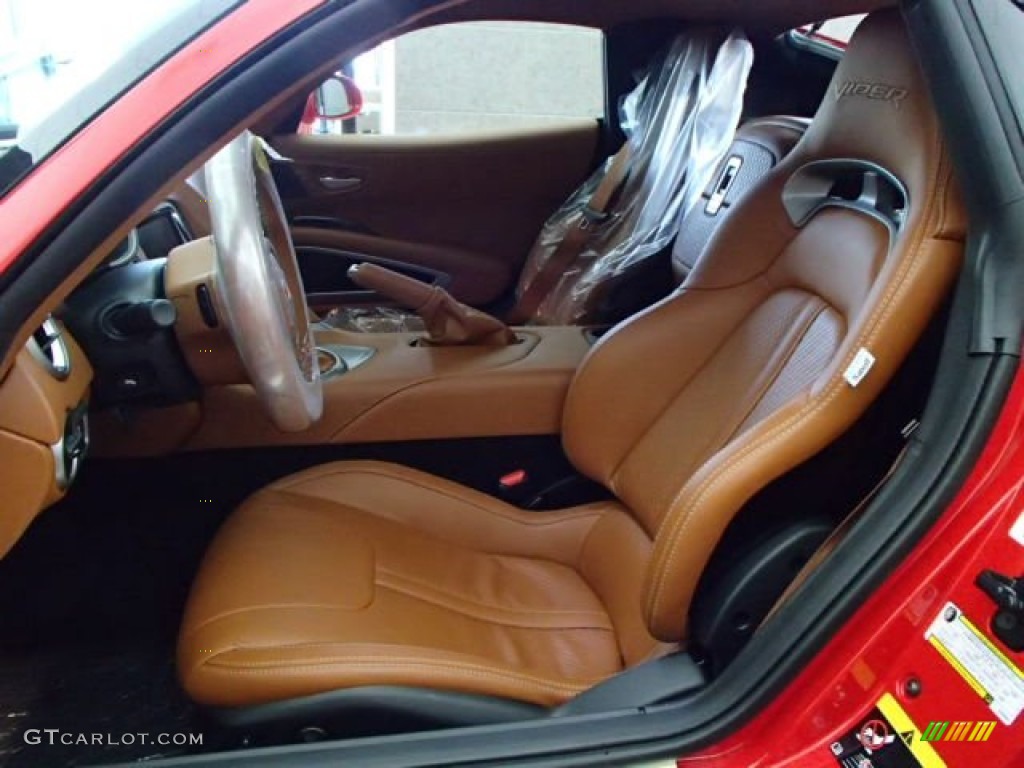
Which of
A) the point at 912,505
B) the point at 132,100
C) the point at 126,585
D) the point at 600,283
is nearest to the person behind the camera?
the point at 132,100

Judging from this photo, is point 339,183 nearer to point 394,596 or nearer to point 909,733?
point 394,596

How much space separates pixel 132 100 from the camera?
2.37 ft

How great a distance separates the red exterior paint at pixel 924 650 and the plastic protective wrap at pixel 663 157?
1.16 metres

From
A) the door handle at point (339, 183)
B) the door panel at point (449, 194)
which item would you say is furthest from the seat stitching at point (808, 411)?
the door handle at point (339, 183)

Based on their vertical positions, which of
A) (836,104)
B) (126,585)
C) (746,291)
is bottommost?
(126,585)

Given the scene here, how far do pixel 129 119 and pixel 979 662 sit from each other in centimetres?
83

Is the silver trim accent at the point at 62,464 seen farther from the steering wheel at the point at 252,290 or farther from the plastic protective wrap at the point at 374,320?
the plastic protective wrap at the point at 374,320

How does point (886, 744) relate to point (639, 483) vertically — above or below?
above

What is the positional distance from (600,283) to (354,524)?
912 millimetres

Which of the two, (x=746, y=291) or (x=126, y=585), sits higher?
(x=746, y=291)

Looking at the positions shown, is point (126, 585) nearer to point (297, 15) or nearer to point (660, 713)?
point (660, 713)

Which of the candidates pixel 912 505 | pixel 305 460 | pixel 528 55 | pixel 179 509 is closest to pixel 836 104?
pixel 912 505

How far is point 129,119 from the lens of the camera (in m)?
0.71

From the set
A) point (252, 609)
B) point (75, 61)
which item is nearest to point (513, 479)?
point (252, 609)
